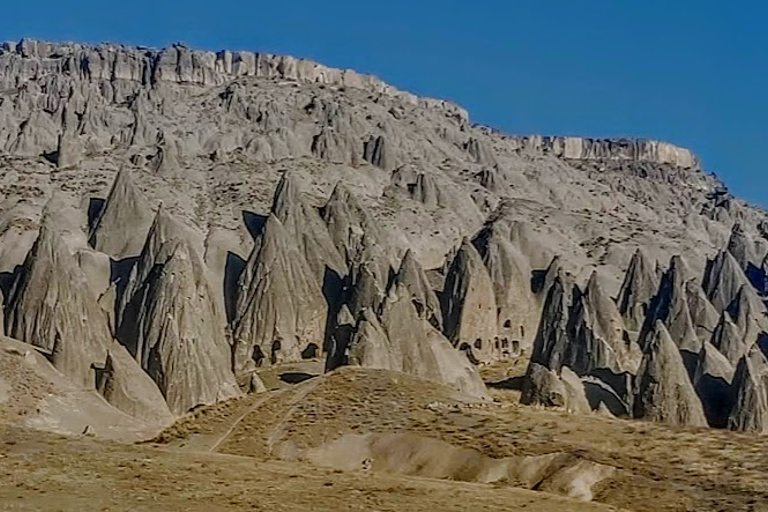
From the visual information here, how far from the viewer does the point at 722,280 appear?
100m

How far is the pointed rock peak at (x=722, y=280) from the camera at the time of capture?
99.6 meters

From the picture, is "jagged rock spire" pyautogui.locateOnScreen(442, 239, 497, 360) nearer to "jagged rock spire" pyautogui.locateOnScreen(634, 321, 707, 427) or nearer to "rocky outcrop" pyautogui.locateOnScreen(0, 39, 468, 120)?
"jagged rock spire" pyautogui.locateOnScreen(634, 321, 707, 427)

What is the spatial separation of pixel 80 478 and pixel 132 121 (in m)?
112

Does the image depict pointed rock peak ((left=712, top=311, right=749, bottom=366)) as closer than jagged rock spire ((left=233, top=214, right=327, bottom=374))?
No

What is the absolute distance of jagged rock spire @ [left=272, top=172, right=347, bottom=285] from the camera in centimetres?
8144

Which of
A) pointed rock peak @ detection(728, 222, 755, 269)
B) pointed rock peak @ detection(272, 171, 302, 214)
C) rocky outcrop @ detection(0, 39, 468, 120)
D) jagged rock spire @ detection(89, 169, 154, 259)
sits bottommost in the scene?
jagged rock spire @ detection(89, 169, 154, 259)

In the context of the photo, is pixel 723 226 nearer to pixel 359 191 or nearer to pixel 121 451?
pixel 359 191

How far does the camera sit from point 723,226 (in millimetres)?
156750

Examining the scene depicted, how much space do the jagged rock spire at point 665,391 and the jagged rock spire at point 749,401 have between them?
67.5 inches

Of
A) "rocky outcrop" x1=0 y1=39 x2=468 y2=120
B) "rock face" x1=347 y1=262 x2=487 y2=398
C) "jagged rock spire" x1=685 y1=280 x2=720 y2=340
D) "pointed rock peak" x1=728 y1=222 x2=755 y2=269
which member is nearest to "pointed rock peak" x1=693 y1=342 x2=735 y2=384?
"rock face" x1=347 y1=262 x2=487 y2=398

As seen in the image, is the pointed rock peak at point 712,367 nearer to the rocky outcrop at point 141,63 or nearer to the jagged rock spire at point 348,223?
the jagged rock spire at point 348,223

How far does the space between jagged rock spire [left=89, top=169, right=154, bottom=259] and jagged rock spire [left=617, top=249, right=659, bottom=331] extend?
38707 mm

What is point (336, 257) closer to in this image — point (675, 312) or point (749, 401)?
point (675, 312)

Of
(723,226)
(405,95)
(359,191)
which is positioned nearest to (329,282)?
(359,191)
